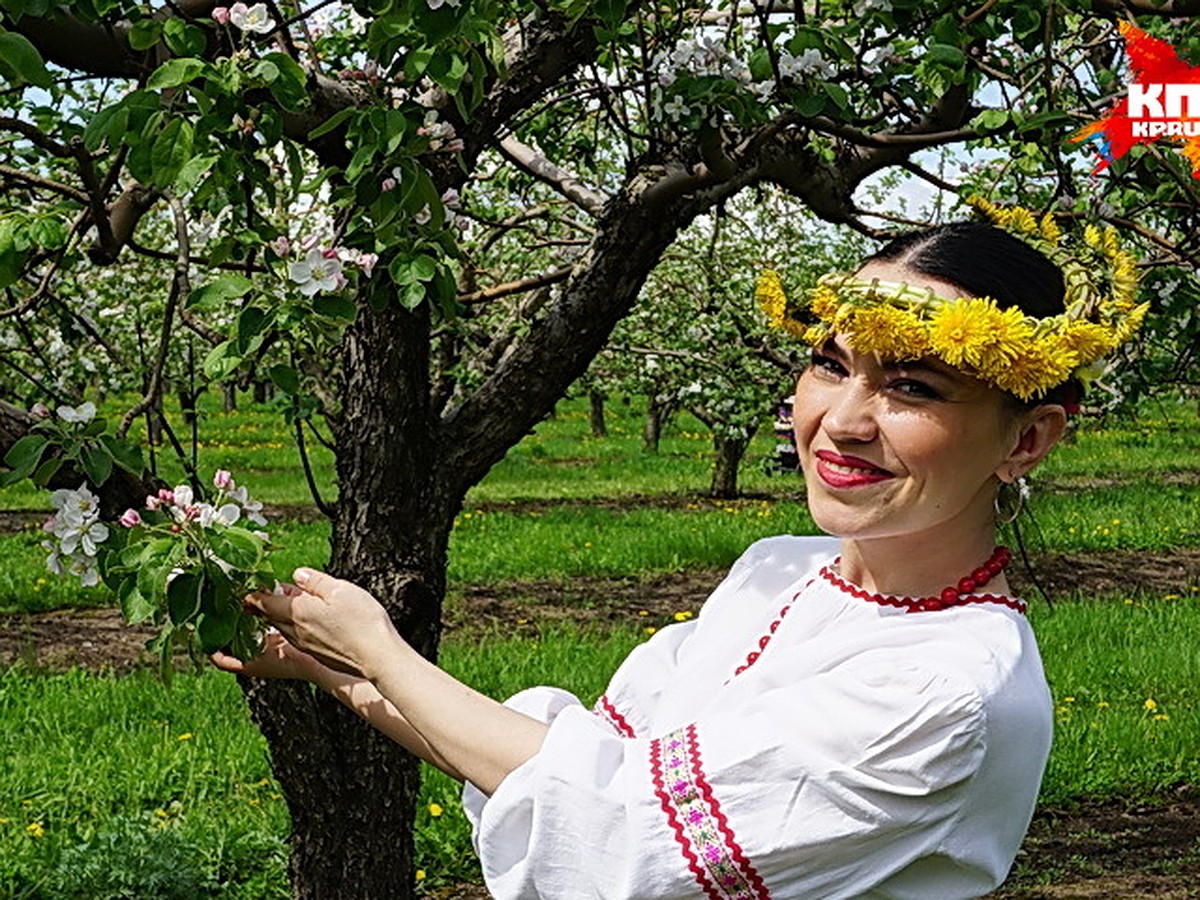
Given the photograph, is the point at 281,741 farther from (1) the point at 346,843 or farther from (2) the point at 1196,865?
(2) the point at 1196,865

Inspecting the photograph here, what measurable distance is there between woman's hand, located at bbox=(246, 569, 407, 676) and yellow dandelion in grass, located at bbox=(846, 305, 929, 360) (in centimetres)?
62

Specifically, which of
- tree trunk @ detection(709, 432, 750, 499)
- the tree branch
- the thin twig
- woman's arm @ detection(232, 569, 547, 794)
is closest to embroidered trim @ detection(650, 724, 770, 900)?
woman's arm @ detection(232, 569, 547, 794)

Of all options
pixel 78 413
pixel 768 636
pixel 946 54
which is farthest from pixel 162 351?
pixel 946 54

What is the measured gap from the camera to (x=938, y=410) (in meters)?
1.70

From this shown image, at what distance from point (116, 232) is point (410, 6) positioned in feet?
3.19

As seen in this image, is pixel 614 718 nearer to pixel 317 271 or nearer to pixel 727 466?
pixel 317 271

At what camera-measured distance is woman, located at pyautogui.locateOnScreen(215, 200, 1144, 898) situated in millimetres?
1548

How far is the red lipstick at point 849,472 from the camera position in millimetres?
1699

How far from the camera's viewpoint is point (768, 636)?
6.34 ft

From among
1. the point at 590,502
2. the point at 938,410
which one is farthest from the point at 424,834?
the point at 590,502

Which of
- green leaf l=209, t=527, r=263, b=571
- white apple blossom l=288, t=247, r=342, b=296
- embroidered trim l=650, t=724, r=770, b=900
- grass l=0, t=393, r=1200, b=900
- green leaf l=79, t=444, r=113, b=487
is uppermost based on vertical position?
white apple blossom l=288, t=247, r=342, b=296

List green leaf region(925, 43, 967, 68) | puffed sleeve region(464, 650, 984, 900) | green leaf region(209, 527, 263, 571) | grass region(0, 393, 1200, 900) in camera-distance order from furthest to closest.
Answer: grass region(0, 393, 1200, 900) → green leaf region(925, 43, 967, 68) → green leaf region(209, 527, 263, 571) → puffed sleeve region(464, 650, 984, 900)

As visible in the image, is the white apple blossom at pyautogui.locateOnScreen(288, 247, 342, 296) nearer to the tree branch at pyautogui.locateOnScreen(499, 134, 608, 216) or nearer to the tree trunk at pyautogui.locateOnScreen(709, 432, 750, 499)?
the tree branch at pyautogui.locateOnScreen(499, 134, 608, 216)

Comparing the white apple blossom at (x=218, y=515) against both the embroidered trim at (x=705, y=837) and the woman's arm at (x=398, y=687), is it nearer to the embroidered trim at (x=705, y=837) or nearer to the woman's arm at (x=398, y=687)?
the woman's arm at (x=398, y=687)
